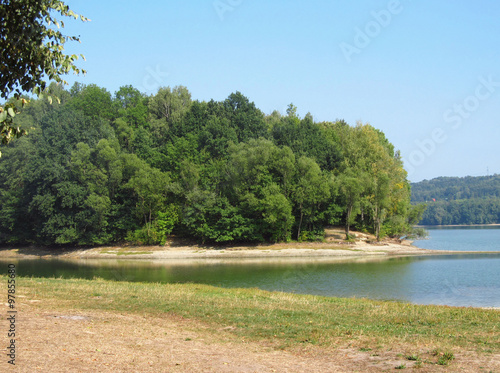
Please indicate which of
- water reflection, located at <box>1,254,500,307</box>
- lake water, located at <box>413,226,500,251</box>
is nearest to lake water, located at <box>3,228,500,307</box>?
water reflection, located at <box>1,254,500,307</box>

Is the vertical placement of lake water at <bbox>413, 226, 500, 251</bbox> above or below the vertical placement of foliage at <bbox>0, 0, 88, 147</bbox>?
below

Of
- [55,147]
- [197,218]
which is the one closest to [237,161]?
[197,218]

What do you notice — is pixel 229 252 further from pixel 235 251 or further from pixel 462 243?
pixel 462 243

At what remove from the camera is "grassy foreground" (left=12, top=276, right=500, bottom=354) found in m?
14.6

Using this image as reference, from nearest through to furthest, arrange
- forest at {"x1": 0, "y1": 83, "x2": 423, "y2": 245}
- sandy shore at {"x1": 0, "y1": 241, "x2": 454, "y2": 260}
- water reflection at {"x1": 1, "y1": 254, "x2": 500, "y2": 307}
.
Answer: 1. water reflection at {"x1": 1, "y1": 254, "x2": 500, "y2": 307}
2. sandy shore at {"x1": 0, "y1": 241, "x2": 454, "y2": 260}
3. forest at {"x1": 0, "y1": 83, "x2": 423, "y2": 245}

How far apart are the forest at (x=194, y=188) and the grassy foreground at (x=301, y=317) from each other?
42872mm

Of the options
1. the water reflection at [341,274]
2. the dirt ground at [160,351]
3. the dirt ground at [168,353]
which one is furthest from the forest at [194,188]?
the dirt ground at [168,353]

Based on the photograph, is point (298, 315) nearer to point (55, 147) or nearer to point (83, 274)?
point (83, 274)

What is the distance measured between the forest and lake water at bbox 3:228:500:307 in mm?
7995

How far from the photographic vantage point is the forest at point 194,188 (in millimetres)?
69188

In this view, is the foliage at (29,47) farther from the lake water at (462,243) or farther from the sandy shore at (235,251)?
the lake water at (462,243)

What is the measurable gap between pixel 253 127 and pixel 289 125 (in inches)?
282

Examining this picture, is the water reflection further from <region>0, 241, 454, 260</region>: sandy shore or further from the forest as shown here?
the forest

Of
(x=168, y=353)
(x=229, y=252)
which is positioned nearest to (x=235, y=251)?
(x=229, y=252)
